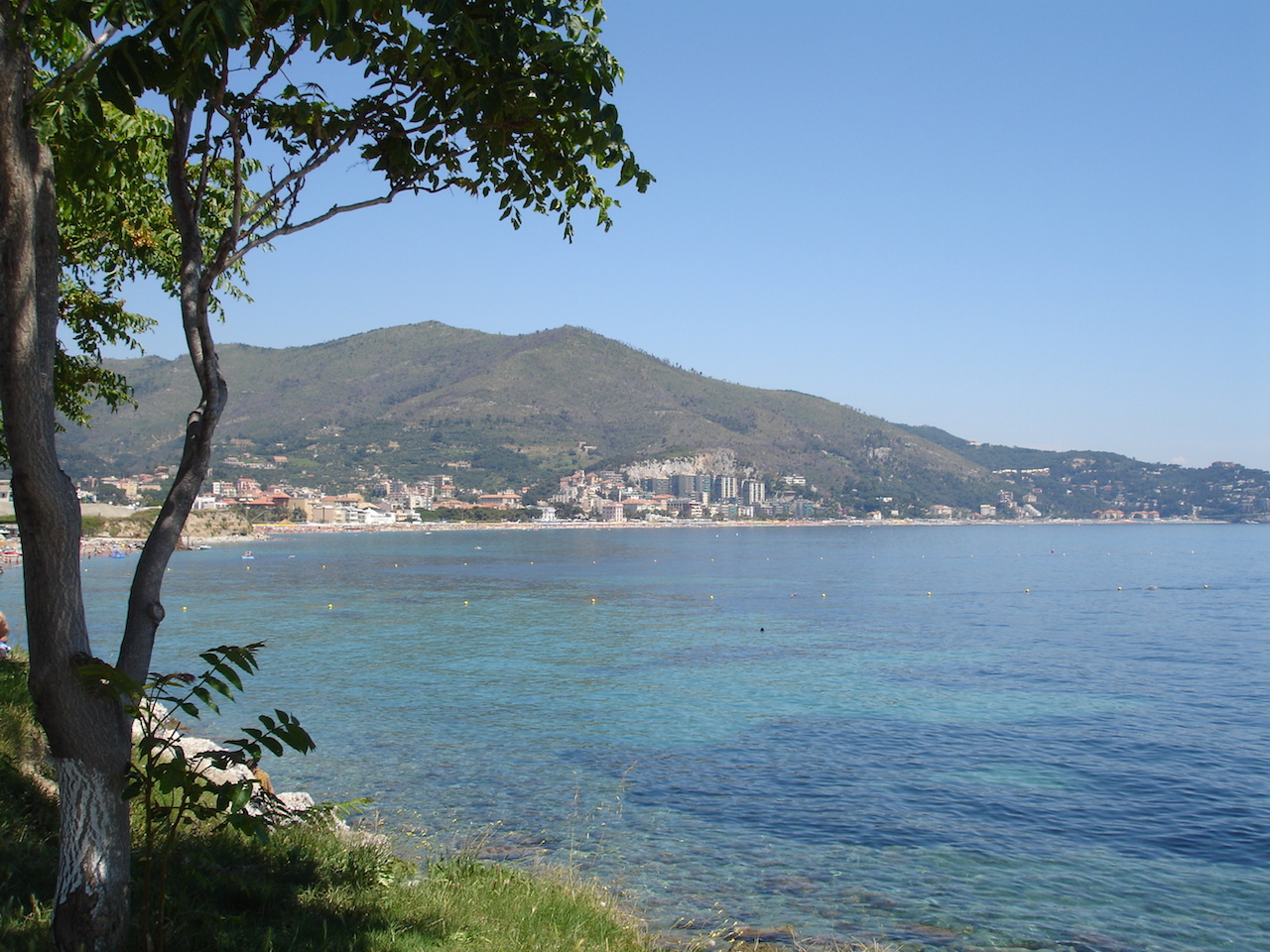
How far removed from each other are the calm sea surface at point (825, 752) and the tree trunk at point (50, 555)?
5989 mm

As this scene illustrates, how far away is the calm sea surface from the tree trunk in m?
5.99

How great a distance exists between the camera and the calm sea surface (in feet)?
32.2

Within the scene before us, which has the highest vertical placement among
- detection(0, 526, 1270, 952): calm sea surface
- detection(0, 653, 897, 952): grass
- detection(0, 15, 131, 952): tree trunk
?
detection(0, 15, 131, 952): tree trunk

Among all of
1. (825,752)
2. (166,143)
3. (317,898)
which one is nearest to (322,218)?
(166,143)

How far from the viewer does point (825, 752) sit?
1570 centimetres

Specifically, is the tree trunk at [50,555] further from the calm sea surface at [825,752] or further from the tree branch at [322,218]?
the calm sea surface at [825,752]

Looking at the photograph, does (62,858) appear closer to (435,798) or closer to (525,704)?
(435,798)

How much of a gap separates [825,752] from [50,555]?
13.7m

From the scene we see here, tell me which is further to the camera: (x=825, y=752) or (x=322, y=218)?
(x=825, y=752)

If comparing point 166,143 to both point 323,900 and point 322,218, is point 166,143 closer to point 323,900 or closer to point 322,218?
point 322,218

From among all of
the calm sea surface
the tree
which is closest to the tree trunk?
the tree

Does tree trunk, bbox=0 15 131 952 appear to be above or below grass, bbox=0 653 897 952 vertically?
above

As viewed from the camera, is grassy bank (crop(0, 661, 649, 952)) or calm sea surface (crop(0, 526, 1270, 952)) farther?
calm sea surface (crop(0, 526, 1270, 952))

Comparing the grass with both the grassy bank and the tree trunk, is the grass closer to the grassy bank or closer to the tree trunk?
the grassy bank
